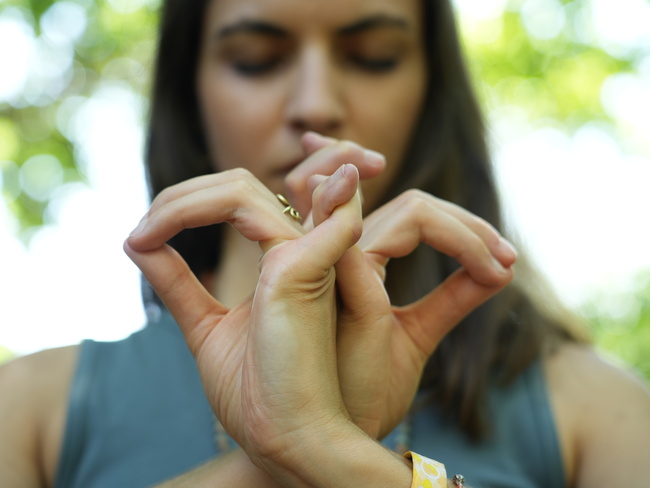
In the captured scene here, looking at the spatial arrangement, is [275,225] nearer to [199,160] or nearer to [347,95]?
[347,95]

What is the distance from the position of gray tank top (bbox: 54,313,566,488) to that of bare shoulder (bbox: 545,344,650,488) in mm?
43

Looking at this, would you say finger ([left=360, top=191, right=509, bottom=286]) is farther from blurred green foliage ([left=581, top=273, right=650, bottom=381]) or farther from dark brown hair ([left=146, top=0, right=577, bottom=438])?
blurred green foliage ([left=581, top=273, right=650, bottom=381])

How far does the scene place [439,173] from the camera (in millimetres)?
2197

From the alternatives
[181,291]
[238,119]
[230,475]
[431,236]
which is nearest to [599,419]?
[431,236]

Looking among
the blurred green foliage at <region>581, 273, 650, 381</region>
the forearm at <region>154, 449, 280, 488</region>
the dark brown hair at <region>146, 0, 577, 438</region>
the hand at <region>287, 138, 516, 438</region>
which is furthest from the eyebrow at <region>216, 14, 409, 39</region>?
the blurred green foliage at <region>581, 273, 650, 381</region>

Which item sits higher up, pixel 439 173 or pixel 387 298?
pixel 439 173

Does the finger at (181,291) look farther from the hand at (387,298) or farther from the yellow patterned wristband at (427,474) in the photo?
the yellow patterned wristband at (427,474)

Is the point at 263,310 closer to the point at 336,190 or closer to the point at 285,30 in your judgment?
the point at 336,190

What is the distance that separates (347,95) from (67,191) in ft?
22.7

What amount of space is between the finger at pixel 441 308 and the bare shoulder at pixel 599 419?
524 millimetres

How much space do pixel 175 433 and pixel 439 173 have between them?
108 centimetres

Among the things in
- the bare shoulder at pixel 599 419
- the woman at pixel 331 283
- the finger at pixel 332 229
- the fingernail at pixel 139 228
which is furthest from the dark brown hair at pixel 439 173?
Result: the fingernail at pixel 139 228

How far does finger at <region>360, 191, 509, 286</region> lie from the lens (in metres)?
1.41

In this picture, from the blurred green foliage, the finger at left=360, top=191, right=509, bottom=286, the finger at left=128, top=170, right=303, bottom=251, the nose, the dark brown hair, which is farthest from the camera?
the blurred green foliage
